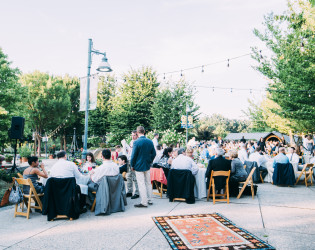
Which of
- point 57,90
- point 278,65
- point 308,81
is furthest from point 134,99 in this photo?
point 308,81

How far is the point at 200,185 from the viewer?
6.79 meters

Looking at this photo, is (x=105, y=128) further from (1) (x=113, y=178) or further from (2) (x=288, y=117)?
(1) (x=113, y=178)

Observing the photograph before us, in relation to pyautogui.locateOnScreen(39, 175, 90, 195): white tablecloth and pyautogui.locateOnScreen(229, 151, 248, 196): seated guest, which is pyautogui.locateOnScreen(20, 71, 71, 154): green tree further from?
pyautogui.locateOnScreen(229, 151, 248, 196): seated guest

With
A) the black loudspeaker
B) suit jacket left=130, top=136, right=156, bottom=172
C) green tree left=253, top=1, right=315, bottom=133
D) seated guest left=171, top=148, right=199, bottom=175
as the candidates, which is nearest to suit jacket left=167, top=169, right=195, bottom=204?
seated guest left=171, top=148, right=199, bottom=175

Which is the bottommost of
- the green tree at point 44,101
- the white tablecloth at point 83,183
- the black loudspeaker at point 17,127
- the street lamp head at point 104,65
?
the white tablecloth at point 83,183

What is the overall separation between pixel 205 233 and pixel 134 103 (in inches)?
934

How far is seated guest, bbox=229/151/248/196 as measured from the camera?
22.4ft

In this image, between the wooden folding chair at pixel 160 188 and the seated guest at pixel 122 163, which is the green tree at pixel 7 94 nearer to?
the seated guest at pixel 122 163

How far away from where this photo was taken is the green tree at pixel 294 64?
13.2m

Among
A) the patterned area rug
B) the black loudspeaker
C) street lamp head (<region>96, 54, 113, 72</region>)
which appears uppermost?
street lamp head (<region>96, 54, 113, 72</region>)

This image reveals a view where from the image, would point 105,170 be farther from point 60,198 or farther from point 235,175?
point 235,175

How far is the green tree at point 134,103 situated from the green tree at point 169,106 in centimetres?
152

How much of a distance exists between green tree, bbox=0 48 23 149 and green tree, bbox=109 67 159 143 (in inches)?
378

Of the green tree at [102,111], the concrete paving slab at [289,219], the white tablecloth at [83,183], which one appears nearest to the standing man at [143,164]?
the white tablecloth at [83,183]
